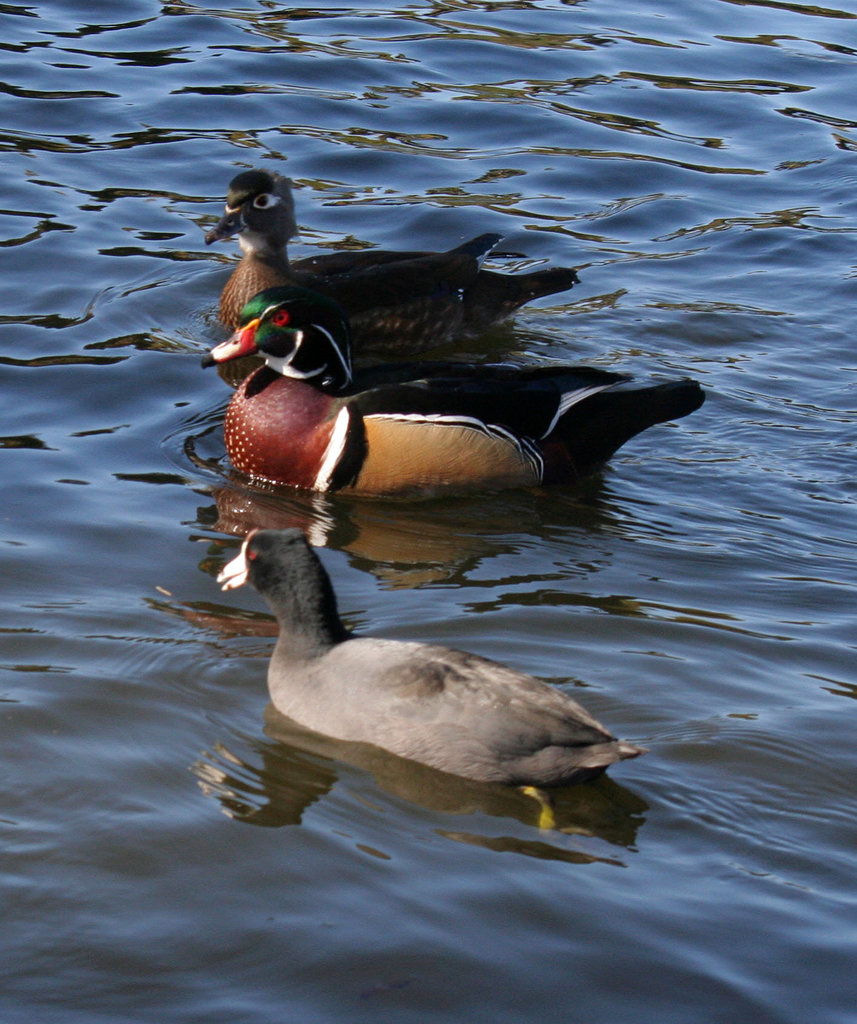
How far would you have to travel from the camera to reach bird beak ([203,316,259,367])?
28.9ft

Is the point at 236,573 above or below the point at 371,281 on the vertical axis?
below

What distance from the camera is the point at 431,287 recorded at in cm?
1059

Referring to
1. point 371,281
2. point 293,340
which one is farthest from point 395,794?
point 371,281

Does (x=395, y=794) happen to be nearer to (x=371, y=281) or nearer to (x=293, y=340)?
(x=293, y=340)

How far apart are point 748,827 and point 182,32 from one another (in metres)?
12.9

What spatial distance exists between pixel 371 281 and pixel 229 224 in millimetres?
1035

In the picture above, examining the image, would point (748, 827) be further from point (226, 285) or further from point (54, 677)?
point (226, 285)

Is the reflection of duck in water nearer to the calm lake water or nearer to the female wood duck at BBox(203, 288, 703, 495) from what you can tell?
the calm lake water

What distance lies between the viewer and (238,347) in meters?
8.83

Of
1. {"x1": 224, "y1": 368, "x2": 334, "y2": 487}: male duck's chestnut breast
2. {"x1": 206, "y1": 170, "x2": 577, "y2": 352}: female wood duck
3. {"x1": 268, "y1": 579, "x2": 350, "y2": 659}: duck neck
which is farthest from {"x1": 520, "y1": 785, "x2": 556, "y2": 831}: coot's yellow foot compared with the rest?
{"x1": 206, "y1": 170, "x2": 577, "y2": 352}: female wood duck

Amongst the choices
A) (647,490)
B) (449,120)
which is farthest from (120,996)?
(449,120)

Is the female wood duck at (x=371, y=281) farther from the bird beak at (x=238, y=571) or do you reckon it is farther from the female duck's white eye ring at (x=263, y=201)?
the bird beak at (x=238, y=571)

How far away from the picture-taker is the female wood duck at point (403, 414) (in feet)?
27.8

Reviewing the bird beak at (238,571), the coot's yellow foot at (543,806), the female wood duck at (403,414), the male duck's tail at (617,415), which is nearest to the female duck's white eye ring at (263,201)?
the female wood duck at (403,414)
